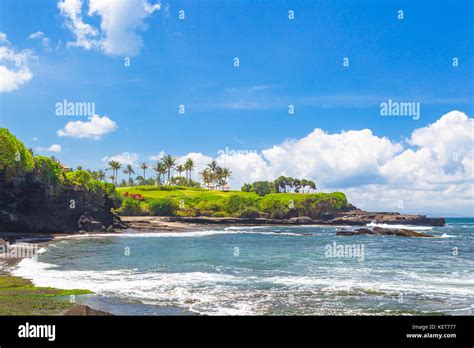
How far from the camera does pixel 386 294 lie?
2398 cm

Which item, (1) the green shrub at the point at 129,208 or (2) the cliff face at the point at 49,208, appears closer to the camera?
(2) the cliff face at the point at 49,208

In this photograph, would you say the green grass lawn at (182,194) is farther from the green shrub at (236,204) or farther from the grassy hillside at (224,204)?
the green shrub at (236,204)

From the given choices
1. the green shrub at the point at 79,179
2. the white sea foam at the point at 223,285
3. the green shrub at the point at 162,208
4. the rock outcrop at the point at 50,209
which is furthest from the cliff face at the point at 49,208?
the white sea foam at the point at 223,285

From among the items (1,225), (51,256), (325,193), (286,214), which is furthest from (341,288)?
(325,193)

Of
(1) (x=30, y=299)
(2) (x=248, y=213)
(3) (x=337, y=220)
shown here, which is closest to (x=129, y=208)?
(2) (x=248, y=213)

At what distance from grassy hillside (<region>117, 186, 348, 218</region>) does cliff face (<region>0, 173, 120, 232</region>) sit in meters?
39.0

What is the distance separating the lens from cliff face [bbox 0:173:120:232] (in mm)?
69625

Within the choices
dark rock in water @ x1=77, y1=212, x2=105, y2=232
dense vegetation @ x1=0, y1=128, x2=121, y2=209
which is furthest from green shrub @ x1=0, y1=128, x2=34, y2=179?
dark rock in water @ x1=77, y1=212, x2=105, y2=232

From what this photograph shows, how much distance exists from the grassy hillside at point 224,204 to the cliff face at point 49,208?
1535 inches

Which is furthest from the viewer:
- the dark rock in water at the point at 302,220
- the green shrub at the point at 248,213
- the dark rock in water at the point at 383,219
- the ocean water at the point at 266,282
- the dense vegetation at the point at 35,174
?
the dark rock in water at the point at 383,219

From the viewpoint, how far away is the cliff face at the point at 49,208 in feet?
228

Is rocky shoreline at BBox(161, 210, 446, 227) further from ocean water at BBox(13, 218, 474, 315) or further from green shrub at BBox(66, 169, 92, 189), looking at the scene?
ocean water at BBox(13, 218, 474, 315)
